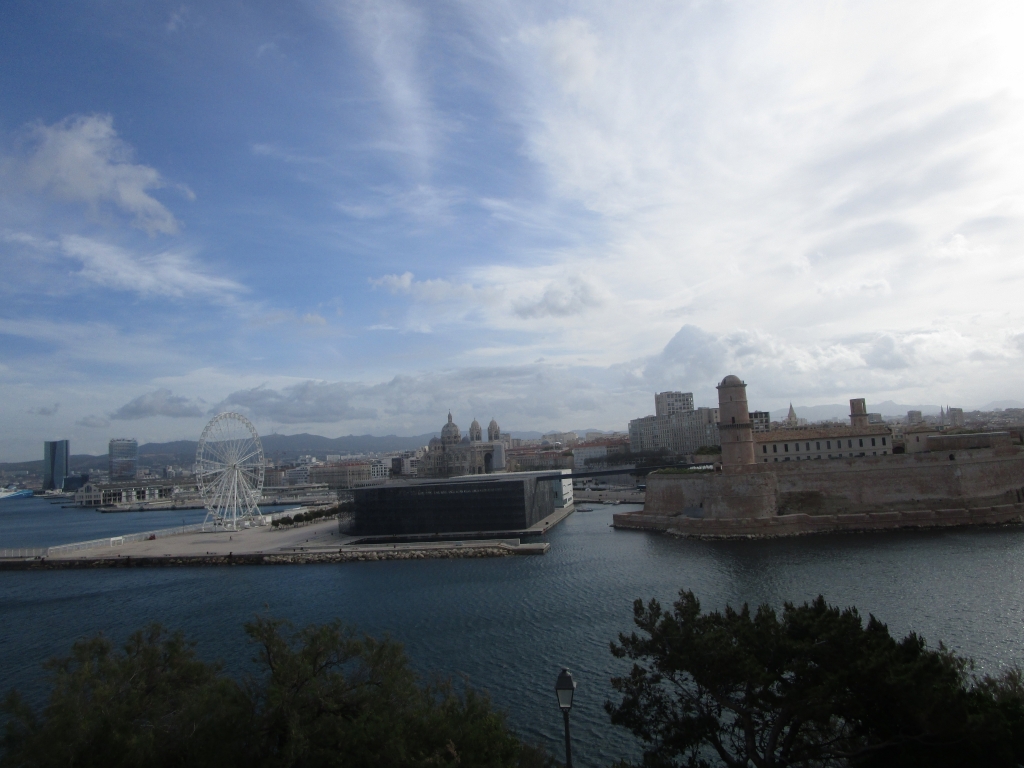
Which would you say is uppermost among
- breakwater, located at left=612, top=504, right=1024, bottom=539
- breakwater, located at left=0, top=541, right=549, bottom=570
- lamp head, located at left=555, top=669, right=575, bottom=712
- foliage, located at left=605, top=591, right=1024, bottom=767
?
lamp head, located at left=555, top=669, right=575, bottom=712

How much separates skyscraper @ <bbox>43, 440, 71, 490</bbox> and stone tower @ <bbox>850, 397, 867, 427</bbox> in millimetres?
167416

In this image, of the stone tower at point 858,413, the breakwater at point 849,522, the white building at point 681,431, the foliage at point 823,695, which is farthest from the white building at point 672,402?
the foliage at point 823,695

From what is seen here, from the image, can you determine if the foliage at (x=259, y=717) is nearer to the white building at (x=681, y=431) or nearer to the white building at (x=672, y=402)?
the white building at (x=681, y=431)

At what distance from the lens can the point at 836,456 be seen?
120ft

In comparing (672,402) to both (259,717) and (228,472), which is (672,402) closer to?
(228,472)

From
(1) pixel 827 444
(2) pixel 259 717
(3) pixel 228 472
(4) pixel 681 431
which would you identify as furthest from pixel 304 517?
(4) pixel 681 431

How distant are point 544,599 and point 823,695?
14.7m

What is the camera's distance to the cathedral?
101750mm

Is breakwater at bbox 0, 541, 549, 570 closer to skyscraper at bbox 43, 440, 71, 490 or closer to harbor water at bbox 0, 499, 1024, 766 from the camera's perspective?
harbor water at bbox 0, 499, 1024, 766

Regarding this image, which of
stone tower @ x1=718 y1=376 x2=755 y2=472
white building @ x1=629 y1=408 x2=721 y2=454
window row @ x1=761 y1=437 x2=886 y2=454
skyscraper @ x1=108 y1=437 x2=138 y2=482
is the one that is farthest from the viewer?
skyscraper @ x1=108 y1=437 x2=138 y2=482

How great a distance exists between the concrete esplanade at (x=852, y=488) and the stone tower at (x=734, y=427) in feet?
0.17

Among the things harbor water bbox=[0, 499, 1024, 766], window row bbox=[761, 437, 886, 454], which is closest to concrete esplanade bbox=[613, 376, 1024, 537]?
window row bbox=[761, 437, 886, 454]

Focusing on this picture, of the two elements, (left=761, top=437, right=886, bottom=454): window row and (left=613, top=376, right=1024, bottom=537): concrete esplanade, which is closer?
(left=613, top=376, right=1024, bottom=537): concrete esplanade

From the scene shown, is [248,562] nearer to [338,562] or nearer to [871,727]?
[338,562]
